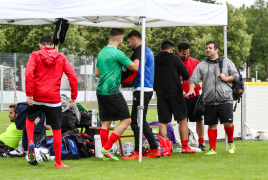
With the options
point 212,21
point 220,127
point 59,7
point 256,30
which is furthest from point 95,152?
point 256,30

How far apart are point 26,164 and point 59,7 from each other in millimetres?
2441

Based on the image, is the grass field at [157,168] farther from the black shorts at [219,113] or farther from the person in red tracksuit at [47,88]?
the black shorts at [219,113]

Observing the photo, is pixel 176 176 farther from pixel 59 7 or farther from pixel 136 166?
pixel 59 7

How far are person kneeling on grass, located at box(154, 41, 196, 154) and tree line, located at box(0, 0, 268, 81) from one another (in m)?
16.6

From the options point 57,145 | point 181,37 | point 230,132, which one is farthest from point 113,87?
point 181,37

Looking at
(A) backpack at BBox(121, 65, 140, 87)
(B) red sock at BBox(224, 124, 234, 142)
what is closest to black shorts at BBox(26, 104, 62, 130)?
(A) backpack at BBox(121, 65, 140, 87)

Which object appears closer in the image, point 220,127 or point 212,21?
point 212,21

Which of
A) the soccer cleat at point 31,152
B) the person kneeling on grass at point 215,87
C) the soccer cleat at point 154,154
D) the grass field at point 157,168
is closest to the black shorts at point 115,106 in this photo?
the grass field at point 157,168

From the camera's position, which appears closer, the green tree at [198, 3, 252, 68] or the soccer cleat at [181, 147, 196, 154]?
the soccer cleat at [181, 147, 196, 154]

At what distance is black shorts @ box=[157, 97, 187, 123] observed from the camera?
6.75 metres

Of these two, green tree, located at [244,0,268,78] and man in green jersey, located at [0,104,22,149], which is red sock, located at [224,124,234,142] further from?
green tree, located at [244,0,268,78]

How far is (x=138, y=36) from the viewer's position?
20.8 ft

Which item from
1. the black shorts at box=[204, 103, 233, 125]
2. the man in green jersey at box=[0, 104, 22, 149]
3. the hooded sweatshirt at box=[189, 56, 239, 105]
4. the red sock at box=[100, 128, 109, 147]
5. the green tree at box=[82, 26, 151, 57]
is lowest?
the man in green jersey at box=[0, 104, 22, 149]

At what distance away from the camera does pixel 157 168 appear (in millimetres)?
5305
